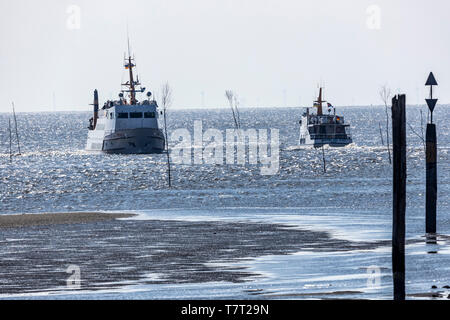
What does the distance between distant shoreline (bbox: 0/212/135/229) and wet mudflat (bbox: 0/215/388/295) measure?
0.95m

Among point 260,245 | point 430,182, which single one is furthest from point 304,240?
point 430,182

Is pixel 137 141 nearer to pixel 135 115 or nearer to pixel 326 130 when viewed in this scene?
pixel 135 115

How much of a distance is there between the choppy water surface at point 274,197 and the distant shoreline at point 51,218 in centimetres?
176

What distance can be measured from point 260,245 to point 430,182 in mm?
4807

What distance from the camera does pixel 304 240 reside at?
2862 centimetres

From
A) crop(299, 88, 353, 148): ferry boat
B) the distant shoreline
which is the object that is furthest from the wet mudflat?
crop(299, 88, 353, 148): ferry boat

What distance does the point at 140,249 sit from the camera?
1074 inches

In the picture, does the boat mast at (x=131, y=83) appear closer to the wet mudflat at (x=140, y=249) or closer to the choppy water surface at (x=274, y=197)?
the choppy water surface at (x=274, y=197)

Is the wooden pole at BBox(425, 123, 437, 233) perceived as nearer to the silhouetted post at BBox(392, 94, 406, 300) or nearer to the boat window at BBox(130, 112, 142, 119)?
the silhouetted post at BBox(392, 94, 406, 300)

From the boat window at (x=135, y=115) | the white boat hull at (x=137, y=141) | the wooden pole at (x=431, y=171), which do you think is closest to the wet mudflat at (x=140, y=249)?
the wooden pole at (x=431, y=171)

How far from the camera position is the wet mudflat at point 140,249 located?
2181cm

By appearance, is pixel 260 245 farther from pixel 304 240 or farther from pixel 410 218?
pixel 410 218

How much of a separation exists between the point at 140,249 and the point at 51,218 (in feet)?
39.3

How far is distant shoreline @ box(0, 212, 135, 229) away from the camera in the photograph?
36.3m
